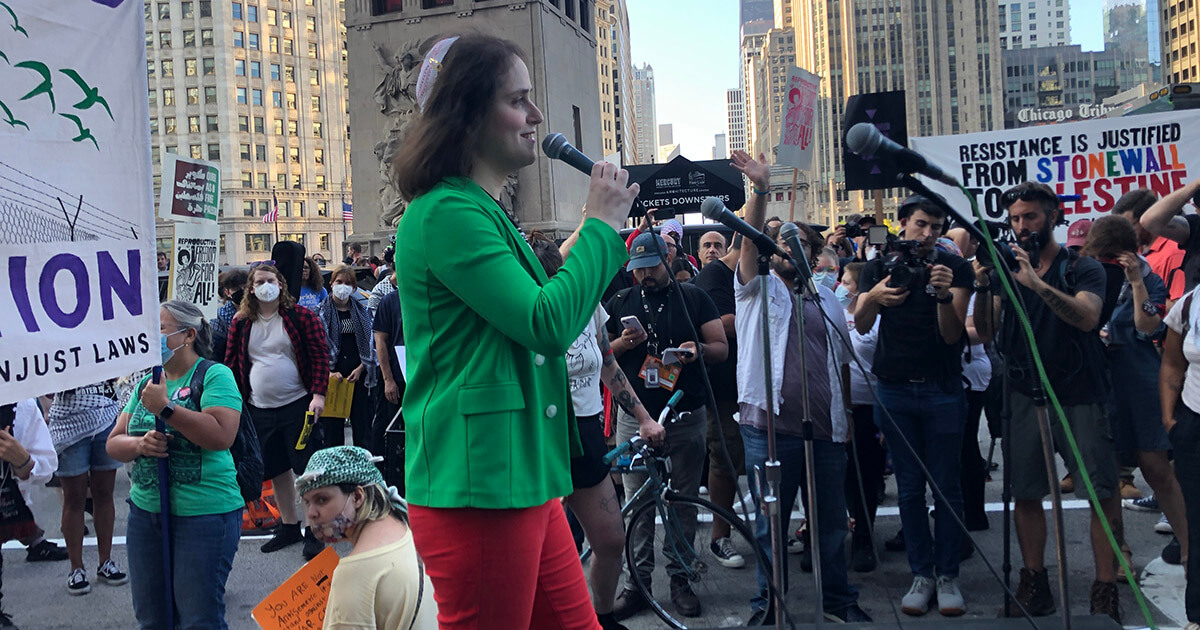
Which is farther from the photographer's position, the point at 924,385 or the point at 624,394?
A: the point at 924,385

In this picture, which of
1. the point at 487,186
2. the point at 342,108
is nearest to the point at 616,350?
the point at 487,186

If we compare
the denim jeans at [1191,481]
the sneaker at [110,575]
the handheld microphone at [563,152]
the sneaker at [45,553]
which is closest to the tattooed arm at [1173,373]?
the denim jeans at [1191,481]

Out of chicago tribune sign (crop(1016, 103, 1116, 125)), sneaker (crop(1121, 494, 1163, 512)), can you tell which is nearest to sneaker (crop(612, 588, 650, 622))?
sneaker (crop(1121, 494, 1163, 512))

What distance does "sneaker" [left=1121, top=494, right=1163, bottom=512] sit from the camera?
7.11m

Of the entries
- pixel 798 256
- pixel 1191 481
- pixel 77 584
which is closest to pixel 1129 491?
pixel 1191 481

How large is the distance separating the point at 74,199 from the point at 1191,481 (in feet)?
15.5

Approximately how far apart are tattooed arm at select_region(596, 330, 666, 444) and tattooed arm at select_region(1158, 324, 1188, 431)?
2.48m

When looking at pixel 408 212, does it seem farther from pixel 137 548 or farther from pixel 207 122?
pixel 207 122

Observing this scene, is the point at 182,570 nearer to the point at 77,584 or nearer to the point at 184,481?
the point at 184,481

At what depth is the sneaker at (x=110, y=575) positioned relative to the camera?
6504 mm

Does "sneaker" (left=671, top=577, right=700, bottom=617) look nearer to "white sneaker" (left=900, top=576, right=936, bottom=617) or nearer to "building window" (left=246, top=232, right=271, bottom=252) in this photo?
"white sneaker" (left=900, top=576, right=936, bottom=617)

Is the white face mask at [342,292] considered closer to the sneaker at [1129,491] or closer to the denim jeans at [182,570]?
→ the denim jeans at [182,570]

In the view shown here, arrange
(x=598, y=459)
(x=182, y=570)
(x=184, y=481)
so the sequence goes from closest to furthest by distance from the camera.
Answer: (x=182, y=570) → (x=184, y=481) → (x=598, y=459)

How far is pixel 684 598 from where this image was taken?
217 inches
